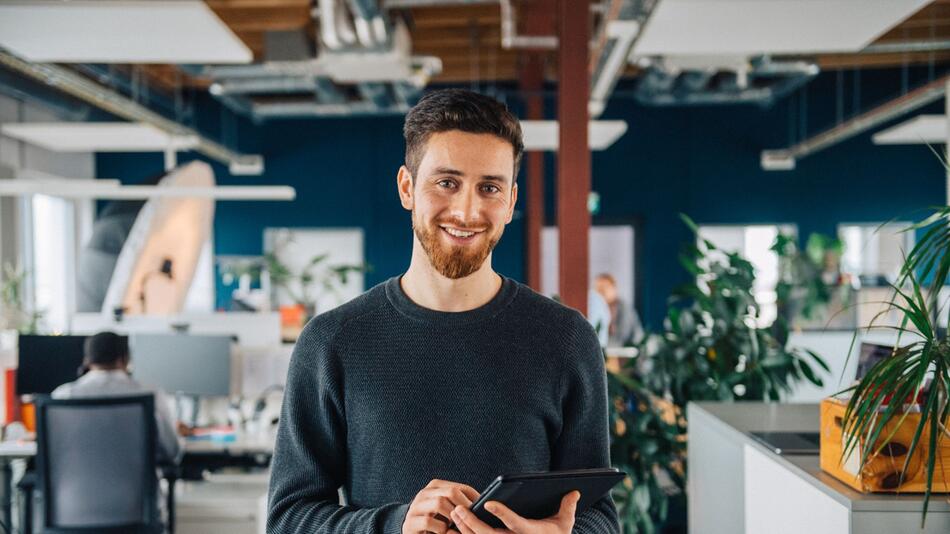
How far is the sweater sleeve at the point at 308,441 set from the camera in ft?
4.70

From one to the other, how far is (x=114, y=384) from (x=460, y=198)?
333cm

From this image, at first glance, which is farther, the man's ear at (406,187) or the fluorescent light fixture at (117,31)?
the fluorescent light fixture at (117,31)

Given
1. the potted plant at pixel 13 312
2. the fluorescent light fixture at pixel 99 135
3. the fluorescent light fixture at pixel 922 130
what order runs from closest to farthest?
1. the fluorescent light fixture at pixel 99 135
2. the fluorescent light fixture at pixel 922 130
3. the potted plant at pixel 13 312

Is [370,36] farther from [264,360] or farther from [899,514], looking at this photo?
[899,514]

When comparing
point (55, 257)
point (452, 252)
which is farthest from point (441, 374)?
point (55, 257)

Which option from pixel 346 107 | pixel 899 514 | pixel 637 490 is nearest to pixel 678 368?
pixel 637 490

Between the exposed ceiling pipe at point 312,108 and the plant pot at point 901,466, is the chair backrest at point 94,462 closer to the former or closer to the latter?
the plant pot at point 901,466

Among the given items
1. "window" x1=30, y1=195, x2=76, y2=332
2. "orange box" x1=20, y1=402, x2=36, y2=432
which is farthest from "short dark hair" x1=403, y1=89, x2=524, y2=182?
"window" x1=30, y1=195, x2=76, y2=332

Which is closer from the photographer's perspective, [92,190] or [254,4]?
[92,190]

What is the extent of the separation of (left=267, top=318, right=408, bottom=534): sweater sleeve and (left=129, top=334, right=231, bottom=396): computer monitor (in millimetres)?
3464

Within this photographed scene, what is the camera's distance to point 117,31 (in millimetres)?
3441

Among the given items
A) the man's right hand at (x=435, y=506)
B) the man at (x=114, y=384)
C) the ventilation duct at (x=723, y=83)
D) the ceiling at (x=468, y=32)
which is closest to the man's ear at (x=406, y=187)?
the man's right hand at (x=435, y=506)

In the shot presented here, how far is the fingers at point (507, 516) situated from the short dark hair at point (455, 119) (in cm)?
55

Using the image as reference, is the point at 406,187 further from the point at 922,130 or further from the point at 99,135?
the point at 922,130
